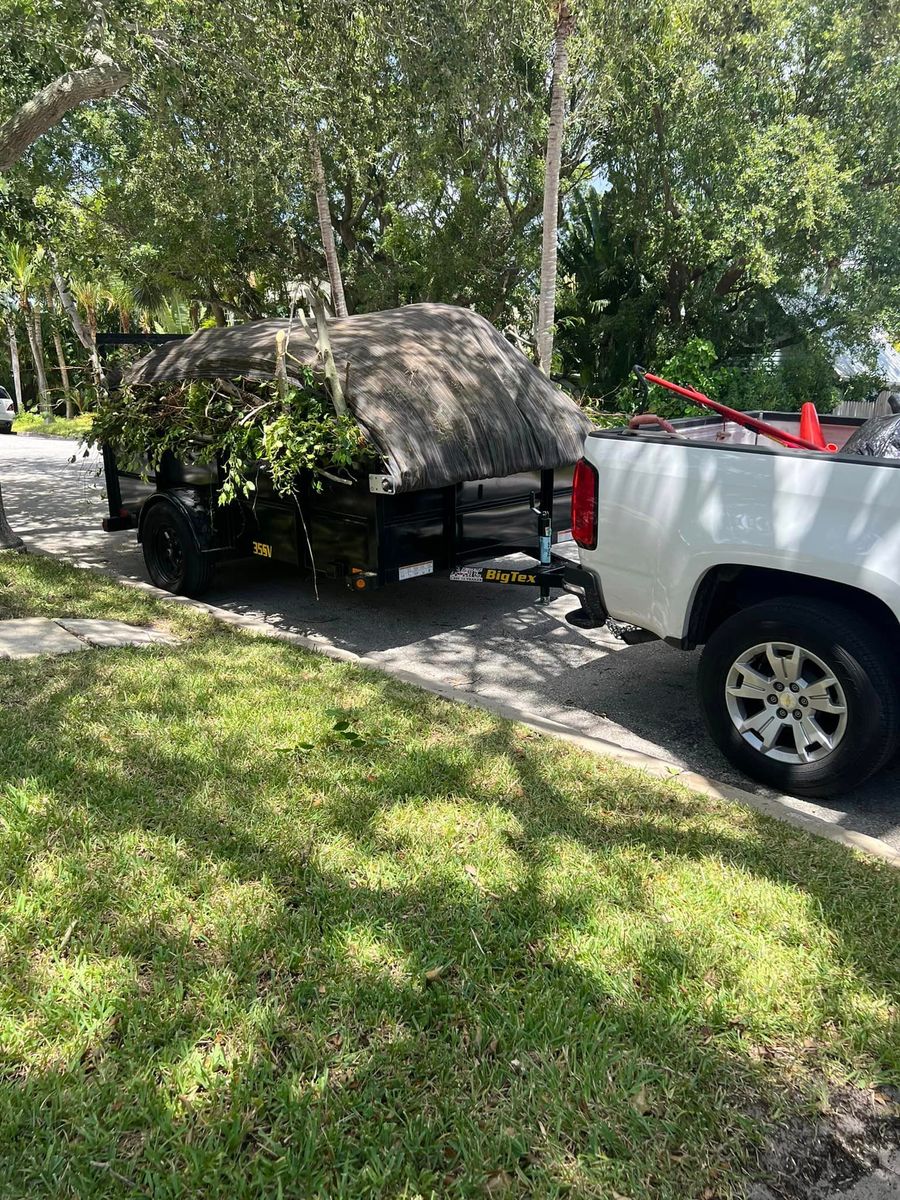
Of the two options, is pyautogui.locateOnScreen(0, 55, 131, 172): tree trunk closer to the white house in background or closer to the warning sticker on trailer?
the warning sticker on trailer

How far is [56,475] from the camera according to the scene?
16.9m

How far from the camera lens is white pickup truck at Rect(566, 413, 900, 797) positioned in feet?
12.6

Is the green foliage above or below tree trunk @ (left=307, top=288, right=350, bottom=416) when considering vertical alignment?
below

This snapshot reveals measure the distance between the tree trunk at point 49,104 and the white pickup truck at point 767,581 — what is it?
6.35 meters

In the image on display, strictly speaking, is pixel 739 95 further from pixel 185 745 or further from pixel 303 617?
pixel 185 745

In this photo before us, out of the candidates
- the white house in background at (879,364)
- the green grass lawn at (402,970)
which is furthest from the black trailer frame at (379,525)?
the white house in background at (879,364)

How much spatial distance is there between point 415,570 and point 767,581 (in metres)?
2.64

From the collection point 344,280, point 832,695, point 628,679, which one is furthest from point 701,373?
point 832,695

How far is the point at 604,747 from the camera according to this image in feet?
15.1

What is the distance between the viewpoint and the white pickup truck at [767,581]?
3828 millimetres

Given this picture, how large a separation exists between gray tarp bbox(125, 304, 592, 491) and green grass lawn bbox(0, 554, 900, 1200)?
7.93ft

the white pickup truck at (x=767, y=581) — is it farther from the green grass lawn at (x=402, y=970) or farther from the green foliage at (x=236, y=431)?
the green foliage at (x=236, y=431)

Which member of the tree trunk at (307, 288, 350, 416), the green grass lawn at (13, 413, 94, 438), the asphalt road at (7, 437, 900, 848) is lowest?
the green grass lawn at (13, 413, 94, 438)

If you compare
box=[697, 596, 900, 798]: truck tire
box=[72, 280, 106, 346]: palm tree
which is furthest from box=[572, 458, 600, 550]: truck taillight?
box=[72, 280, 106, 346]: palm tree
